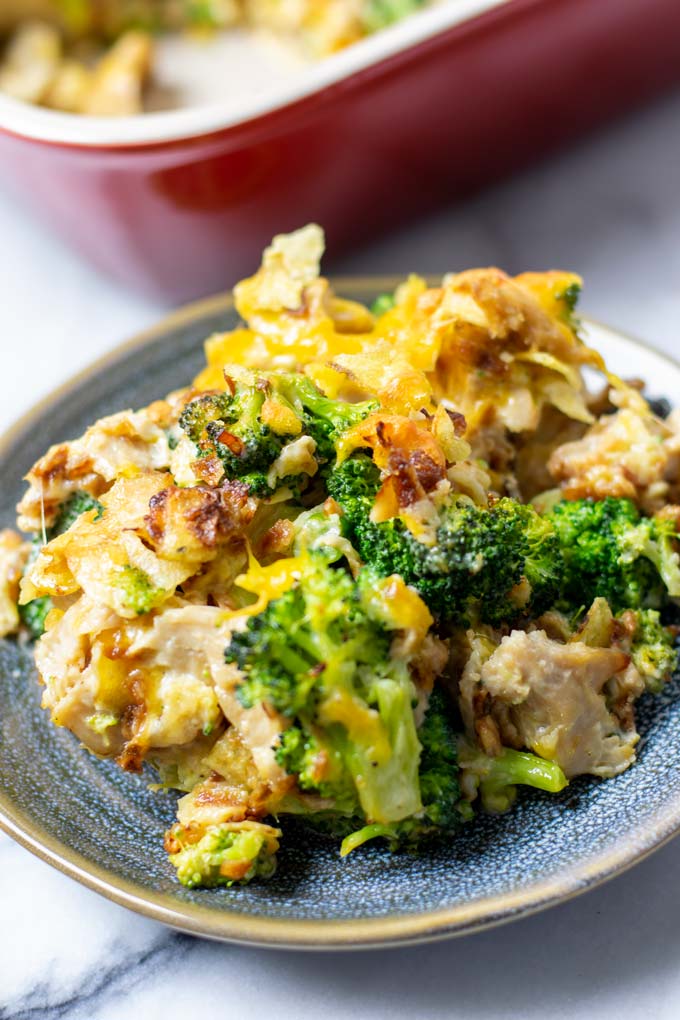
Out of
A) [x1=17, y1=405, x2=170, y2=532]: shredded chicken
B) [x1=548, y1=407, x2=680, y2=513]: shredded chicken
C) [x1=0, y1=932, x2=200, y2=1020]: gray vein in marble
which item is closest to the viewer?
[x1=0, y1=932, x2=200, y2=1020]: gray vein in marble

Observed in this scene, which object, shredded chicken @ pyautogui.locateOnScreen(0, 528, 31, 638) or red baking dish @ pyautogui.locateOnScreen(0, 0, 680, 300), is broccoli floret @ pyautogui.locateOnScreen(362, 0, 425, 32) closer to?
red baking dish @ pyautogui.locateOnScreen(0, 0, 680, 300)

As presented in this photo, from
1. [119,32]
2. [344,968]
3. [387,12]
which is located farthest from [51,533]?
[119,32]

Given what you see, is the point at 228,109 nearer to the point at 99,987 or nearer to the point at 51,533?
the point at 51,533

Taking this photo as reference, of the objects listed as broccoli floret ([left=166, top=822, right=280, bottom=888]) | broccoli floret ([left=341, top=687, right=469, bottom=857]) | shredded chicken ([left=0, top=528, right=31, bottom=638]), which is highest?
shredded chicken ([left=0, top=528, right=31, bottom=638])

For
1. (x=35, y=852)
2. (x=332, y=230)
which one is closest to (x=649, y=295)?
(x=332, y=230)

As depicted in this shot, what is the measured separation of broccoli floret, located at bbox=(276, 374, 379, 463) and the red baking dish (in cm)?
130

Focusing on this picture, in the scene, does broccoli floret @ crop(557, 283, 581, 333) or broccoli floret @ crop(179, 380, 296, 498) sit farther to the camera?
broccoli floret @ crop(557, 283, 581, 333)

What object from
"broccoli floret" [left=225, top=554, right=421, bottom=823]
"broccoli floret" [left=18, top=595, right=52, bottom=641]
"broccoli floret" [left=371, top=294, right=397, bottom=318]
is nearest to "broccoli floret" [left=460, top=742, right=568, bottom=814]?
"broccoli floret" [left=225, top=554, right=421, bottom=823]

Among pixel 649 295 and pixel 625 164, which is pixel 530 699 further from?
pixel 625 164

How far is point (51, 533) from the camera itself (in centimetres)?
273

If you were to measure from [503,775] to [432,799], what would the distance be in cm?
19

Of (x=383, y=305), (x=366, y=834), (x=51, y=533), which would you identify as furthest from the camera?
(x=383, y=305)

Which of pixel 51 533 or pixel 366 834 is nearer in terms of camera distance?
pixel 366 834

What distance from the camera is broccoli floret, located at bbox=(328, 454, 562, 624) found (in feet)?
7.41
